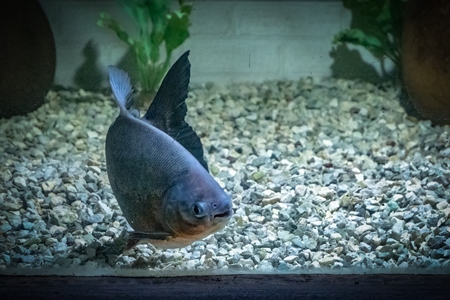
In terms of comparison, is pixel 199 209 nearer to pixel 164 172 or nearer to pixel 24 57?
pixel 164 172

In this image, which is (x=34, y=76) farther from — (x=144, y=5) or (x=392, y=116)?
(x=392, y=116)

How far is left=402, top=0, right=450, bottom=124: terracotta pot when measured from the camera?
3553 mm

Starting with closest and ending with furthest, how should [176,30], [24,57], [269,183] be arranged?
[269,183]
[24,57]
[176,30]

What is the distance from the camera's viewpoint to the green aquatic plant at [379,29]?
4000mm

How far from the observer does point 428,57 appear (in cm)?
395

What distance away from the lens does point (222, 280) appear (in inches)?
84.8

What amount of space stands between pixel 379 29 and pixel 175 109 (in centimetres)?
255

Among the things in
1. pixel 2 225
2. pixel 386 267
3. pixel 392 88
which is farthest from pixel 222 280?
pixel 392 88

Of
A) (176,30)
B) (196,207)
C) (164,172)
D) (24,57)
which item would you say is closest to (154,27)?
(176,30)

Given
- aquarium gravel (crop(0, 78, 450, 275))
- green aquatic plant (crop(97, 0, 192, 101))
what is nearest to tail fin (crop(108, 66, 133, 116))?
aquarium gravel (crop(0, 78, 450, 275))

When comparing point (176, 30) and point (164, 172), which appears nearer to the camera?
point (164, 172)

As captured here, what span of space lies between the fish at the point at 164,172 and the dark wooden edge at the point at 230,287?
0.58ft

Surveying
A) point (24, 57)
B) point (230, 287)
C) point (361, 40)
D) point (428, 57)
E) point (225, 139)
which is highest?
point (361, 40)

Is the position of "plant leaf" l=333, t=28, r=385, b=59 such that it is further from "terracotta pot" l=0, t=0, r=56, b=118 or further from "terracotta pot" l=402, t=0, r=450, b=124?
"terracotta pot" l=0, t=0, r=56, b=118
